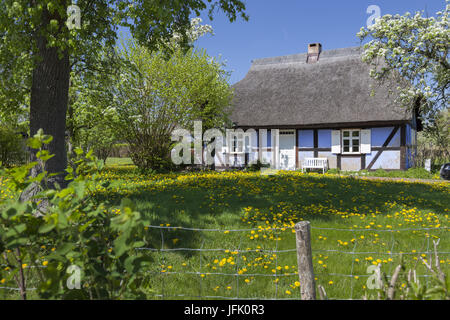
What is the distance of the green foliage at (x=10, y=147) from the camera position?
1786 cm

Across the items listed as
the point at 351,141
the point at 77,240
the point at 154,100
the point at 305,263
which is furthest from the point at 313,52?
the point at 77,240

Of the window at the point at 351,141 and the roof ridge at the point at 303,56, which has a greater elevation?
the roof ridge at the point at 303,56

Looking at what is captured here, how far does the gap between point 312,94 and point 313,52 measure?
4.45m

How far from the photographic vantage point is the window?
17484 millimetres

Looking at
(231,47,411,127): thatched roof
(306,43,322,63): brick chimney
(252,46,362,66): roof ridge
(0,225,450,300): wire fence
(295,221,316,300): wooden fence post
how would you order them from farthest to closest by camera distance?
(306,43,322,63): brick chimney < (252,46,362,66): roof ridge < (231,47,411,127): thatched roof < (0,225,450,300): wire fence < (295,221,316,300): wooden fence post

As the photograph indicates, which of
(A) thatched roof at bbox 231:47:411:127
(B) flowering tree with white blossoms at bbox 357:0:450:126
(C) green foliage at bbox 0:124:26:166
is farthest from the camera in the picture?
(C) green foliage at bbox 0:124:26:166

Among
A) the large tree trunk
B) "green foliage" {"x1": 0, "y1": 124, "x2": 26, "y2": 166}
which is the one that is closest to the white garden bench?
the large tree trunk

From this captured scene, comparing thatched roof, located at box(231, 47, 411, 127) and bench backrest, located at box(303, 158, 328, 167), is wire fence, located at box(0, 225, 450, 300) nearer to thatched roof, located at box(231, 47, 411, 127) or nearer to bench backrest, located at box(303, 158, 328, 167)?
bench backrest, located at box(303, 158, 328, 167)

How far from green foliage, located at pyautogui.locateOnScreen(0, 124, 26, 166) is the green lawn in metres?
13.9

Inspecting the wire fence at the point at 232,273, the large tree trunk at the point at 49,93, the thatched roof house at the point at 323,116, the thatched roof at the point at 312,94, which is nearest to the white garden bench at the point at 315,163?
the thatched roof house at the point at 323,116

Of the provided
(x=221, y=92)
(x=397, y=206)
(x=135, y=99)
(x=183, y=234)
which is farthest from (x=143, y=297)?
A: (x=221, y=92)

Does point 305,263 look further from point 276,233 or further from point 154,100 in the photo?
point 154,100

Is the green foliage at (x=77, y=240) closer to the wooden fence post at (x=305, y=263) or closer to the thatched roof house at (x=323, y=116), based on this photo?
the wooden fence post at (x=305, y=263)

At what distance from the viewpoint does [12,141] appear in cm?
1827
